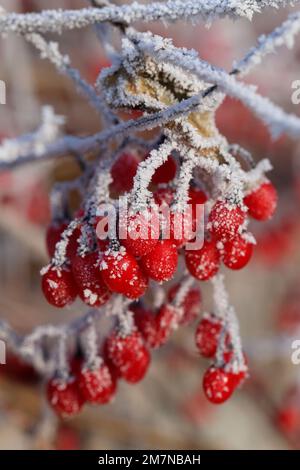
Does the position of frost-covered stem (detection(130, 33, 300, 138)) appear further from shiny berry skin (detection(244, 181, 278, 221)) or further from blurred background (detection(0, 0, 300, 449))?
blurred background (detection(0, 0, 300, 449))

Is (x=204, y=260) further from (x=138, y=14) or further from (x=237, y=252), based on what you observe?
(x=138, y=14)

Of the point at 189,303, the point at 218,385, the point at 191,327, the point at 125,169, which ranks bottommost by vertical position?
the point at 218,385

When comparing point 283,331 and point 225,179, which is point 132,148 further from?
point 283,331

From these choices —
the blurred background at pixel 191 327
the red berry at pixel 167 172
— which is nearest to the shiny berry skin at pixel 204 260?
the red berry at pixel 167 172

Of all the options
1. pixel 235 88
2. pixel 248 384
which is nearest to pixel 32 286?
pixel 248 384

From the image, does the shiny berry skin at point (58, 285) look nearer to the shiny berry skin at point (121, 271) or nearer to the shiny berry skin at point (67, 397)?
the shiny berry skin at point (121, 271)

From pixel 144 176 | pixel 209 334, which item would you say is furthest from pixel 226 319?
pixel 144 176
